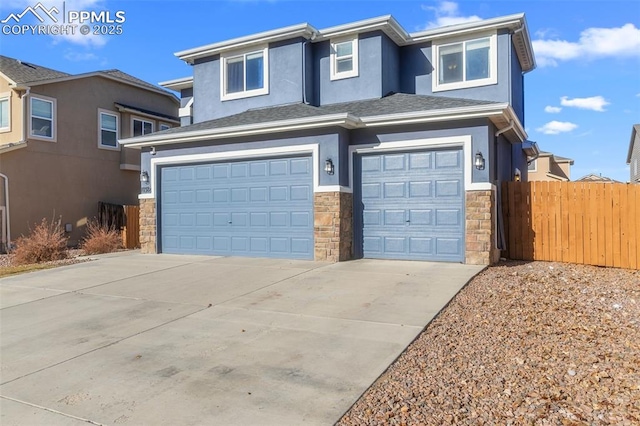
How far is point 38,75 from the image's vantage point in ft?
59.1

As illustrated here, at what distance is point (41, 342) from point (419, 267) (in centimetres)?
672

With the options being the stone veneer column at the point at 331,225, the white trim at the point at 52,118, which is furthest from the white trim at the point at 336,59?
the white trim at the point at 52,118

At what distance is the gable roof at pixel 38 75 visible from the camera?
55.1ft

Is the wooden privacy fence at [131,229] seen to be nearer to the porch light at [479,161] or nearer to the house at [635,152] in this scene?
the porch light at [479,161]

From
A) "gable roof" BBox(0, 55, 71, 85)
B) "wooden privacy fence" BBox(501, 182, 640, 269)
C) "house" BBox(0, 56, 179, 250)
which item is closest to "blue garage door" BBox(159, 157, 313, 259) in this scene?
"wooden privacy fence" BBox(501, 182, 640, 269)

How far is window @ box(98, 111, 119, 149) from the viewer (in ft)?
63.8

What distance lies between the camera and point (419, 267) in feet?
31.3

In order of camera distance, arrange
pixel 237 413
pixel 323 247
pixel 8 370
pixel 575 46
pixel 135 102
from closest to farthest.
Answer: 1. pixel 237 413
2. pixel 8 370
3. pixel 323 247
4. pixel 575 46
5. pixel 135 102

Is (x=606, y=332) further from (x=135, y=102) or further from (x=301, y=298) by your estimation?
(x=135, y=102)

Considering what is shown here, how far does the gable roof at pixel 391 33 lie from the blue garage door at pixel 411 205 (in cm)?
442

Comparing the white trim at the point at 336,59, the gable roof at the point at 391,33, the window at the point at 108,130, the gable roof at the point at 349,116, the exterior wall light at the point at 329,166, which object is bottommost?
the exterior wall light at the point at 329,166

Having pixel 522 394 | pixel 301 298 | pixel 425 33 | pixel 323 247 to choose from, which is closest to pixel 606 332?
pixel 522 394

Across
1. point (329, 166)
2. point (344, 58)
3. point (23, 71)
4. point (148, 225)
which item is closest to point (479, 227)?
point (329, 166)

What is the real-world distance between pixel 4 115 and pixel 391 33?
14515mm
